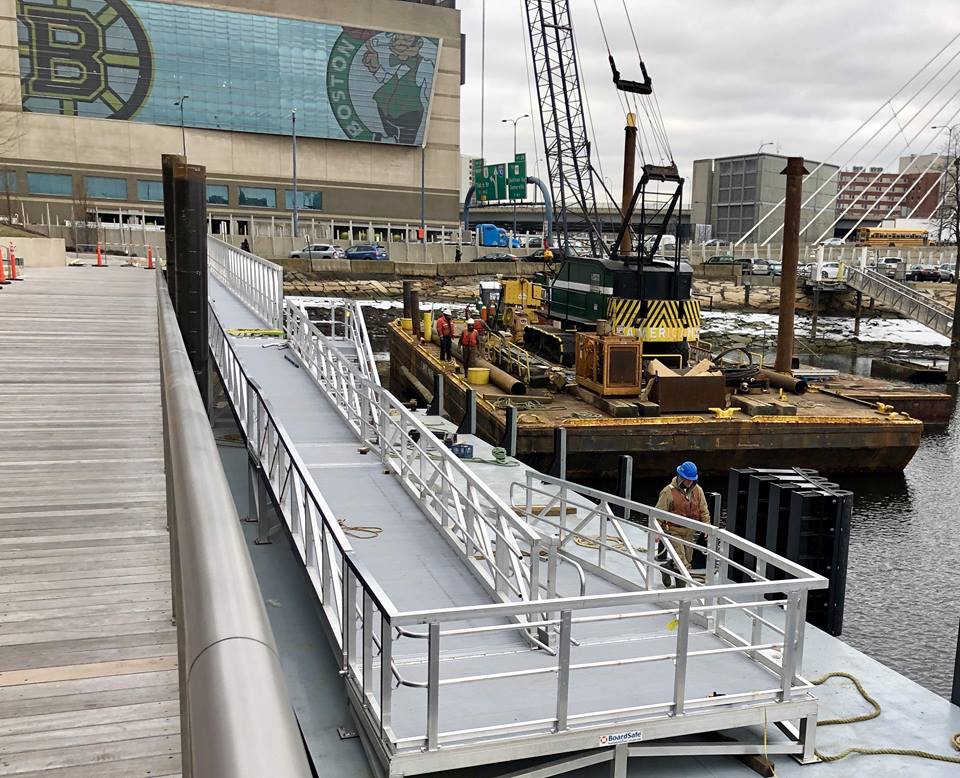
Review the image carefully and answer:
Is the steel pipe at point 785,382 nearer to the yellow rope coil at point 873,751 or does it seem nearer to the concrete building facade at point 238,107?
the yellow rope coil at point 873,751

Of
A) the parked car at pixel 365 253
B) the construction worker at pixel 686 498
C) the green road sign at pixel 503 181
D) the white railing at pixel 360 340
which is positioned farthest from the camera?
the green road sign at pixel 503 181

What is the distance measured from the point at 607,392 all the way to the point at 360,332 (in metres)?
6.51

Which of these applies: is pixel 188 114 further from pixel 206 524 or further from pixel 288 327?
pixel 206 524

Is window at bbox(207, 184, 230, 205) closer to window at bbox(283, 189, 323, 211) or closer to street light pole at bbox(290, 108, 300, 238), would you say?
window at bbox(283, 189, 323, 211)

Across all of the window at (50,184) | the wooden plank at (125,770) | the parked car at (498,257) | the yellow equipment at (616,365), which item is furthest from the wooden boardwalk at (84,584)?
the window at (50,184)

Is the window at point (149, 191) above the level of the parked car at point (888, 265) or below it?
above

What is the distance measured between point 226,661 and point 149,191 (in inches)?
3692

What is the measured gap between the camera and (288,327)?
2195 centimetres

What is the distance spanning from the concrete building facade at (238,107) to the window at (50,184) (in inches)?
4.3

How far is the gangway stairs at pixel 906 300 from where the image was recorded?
4325 cm

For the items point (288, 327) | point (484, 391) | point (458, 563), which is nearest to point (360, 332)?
point (288, 327)

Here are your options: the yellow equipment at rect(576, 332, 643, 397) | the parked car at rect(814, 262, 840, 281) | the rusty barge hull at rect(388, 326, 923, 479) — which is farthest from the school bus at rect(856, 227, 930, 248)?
the yellow equipment at rect(576, 332, 643, 397)

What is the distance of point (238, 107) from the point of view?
8881 centimetres

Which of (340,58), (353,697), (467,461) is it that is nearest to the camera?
(353,697)
